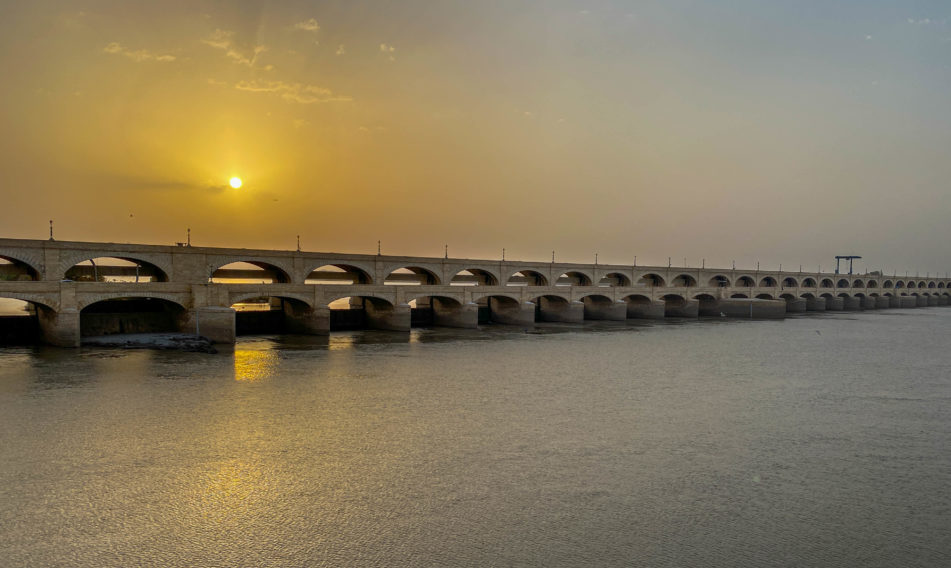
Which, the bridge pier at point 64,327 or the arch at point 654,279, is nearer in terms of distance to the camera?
the bridge pier at point 64,327

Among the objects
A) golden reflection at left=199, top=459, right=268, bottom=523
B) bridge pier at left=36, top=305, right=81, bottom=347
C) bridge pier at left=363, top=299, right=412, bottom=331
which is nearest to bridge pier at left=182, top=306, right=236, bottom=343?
bridge pier at left=36, top=305, right=81, bottom=347

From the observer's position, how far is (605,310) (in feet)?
241

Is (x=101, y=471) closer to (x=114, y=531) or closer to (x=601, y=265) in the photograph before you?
(x=114, y=531)

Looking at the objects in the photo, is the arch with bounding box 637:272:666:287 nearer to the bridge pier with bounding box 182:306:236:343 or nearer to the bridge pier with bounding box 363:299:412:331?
the bridge pier with bounding box 363:299:412:331

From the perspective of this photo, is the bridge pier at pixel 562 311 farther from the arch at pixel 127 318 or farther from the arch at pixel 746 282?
the arch at pixel 746 282

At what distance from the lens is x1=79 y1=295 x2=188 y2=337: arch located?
4138cm

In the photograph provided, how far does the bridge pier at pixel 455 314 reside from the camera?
192ft

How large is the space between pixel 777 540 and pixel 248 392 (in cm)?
2081

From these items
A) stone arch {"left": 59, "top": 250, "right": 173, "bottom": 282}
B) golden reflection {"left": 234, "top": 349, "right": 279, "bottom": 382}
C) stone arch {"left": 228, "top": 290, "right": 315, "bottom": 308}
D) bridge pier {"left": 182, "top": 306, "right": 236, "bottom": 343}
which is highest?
stone arch {"left": 59, "top": 250, "right": 173, "bottom": 282}

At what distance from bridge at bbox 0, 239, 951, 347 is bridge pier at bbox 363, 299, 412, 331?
0.10 metres

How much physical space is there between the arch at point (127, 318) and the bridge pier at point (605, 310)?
4865 cm

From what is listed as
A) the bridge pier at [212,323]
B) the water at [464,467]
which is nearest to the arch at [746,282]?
the water at [464,467]

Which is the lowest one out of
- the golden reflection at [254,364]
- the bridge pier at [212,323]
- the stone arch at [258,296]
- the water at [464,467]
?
the golden reflection at [254,364]

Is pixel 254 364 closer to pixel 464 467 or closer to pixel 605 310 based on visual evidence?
pixel 464 467
